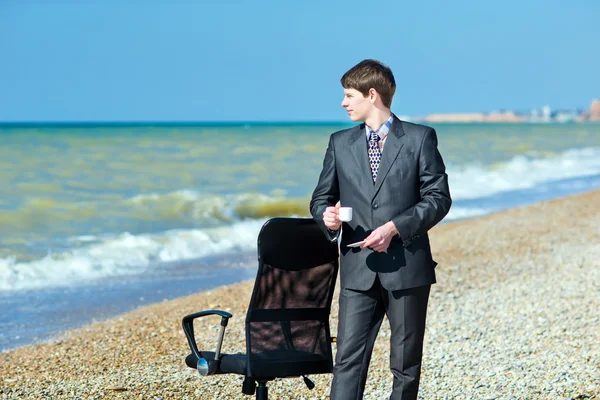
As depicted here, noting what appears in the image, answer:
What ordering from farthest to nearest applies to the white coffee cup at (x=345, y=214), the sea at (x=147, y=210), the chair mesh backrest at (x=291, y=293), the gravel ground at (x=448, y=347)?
1. the sea at (x=147, y=210)
2. the gravel ground at (x=448, y=347)
3. the chair mesh backrest at (x=291, y=293)
4. the white coffee cup at (x=345, y=214)

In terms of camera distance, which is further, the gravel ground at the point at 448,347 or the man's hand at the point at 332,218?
the gravel ground at the point at 448,347

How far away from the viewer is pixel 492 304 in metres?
7.79

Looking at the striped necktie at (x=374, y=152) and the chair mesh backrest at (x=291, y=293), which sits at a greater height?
the striped necktie at (x=374, y=152)

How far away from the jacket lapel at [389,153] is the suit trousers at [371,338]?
42 cm

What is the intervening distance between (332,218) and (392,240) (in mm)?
269

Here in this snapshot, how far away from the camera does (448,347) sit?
6.36m

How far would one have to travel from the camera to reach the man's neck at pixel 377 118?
3631 mm

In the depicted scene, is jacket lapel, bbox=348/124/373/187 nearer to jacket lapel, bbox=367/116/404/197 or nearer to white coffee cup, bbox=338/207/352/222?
jacket lapel, bbox=367/116/404/197

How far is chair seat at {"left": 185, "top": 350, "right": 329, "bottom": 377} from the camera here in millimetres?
3852

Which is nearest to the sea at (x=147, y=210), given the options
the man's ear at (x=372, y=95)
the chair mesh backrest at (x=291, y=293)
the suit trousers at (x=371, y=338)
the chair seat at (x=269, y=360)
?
the chair seat at (x=269, y=360)

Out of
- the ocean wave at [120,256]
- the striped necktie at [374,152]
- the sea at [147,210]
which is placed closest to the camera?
the striped necktie at [374,152]

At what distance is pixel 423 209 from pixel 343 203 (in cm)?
38

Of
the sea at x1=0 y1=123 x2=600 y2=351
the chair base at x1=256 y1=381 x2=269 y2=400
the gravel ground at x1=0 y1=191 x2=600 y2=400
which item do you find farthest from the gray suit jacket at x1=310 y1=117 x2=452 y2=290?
the sea at x1=0 y1=123 x2=600 y2=351

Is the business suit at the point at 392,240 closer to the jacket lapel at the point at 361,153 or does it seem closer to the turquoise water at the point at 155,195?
the jacket lapel at the point at 361,153
